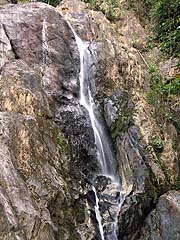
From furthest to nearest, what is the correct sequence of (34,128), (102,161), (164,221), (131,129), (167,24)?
(167,24), (131,129), (102,161), (164,221), (34,128)

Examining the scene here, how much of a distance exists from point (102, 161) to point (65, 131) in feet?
4.07

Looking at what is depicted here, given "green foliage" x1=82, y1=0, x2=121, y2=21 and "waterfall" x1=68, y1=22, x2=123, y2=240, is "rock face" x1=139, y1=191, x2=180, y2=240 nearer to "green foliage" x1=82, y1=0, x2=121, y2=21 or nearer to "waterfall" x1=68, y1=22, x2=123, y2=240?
"waterfall" x1=68, y1=22, x2=123, y2=240

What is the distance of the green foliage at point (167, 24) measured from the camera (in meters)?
14.2

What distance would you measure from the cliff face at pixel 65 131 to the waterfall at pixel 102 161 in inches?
6.7

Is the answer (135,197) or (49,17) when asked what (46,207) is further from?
(49,17)

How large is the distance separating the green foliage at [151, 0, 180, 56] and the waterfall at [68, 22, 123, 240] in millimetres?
4869

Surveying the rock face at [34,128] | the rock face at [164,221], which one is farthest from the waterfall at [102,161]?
the rock face at [164,221]

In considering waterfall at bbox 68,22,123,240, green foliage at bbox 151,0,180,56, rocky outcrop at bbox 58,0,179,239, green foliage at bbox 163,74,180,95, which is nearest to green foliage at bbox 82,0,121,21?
green foliage at bbox 151,0,180,56

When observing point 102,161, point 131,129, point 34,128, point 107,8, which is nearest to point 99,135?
point 102,161

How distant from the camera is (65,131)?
8.61 m

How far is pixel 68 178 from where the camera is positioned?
7199mm

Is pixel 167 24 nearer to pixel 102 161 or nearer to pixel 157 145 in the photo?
pixel 157 145

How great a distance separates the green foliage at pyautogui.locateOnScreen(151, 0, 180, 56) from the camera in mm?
14170

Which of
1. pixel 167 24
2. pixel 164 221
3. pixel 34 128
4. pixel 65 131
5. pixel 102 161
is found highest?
pixel 167 24
